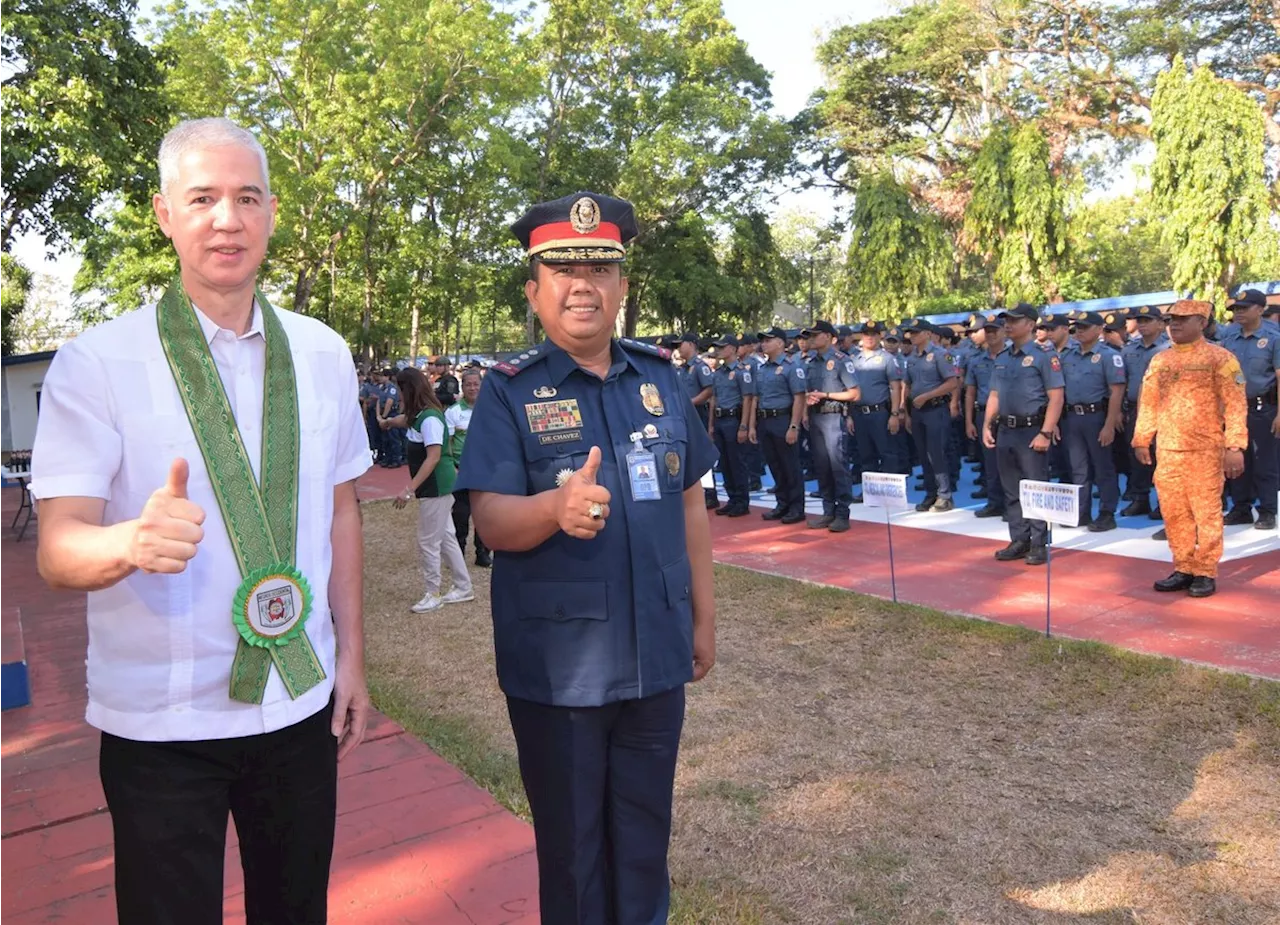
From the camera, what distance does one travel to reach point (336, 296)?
26125 mm

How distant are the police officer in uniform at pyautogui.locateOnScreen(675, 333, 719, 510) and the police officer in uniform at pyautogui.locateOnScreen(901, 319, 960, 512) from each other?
7.65 ft

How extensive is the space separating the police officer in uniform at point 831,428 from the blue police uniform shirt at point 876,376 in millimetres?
755

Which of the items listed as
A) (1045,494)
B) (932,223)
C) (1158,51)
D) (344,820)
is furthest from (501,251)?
(344,820)

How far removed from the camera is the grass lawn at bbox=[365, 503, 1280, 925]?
2.96m

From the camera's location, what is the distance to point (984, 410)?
9.83 meters

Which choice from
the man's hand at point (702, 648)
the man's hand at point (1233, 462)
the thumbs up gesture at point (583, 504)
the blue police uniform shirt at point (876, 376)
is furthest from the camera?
the blue police uniform shirt at point (876, 376)

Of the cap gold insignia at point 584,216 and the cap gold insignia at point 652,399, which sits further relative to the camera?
the cap gold insignia at point 652,399

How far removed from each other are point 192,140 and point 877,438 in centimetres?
973

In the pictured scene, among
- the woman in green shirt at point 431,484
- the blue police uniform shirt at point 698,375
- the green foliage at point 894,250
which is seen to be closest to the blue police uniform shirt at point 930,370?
the blue police uniform shirt at point 698,375

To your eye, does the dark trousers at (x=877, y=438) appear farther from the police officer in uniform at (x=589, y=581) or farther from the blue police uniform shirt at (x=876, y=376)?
the police officer in uniform at (x=589, y=581)

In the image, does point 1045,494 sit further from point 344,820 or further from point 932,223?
point 932,223

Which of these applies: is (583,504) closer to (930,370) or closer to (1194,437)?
(1194,437)

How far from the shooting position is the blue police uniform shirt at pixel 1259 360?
8047 mm

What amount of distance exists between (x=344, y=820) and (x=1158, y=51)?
29961mm
